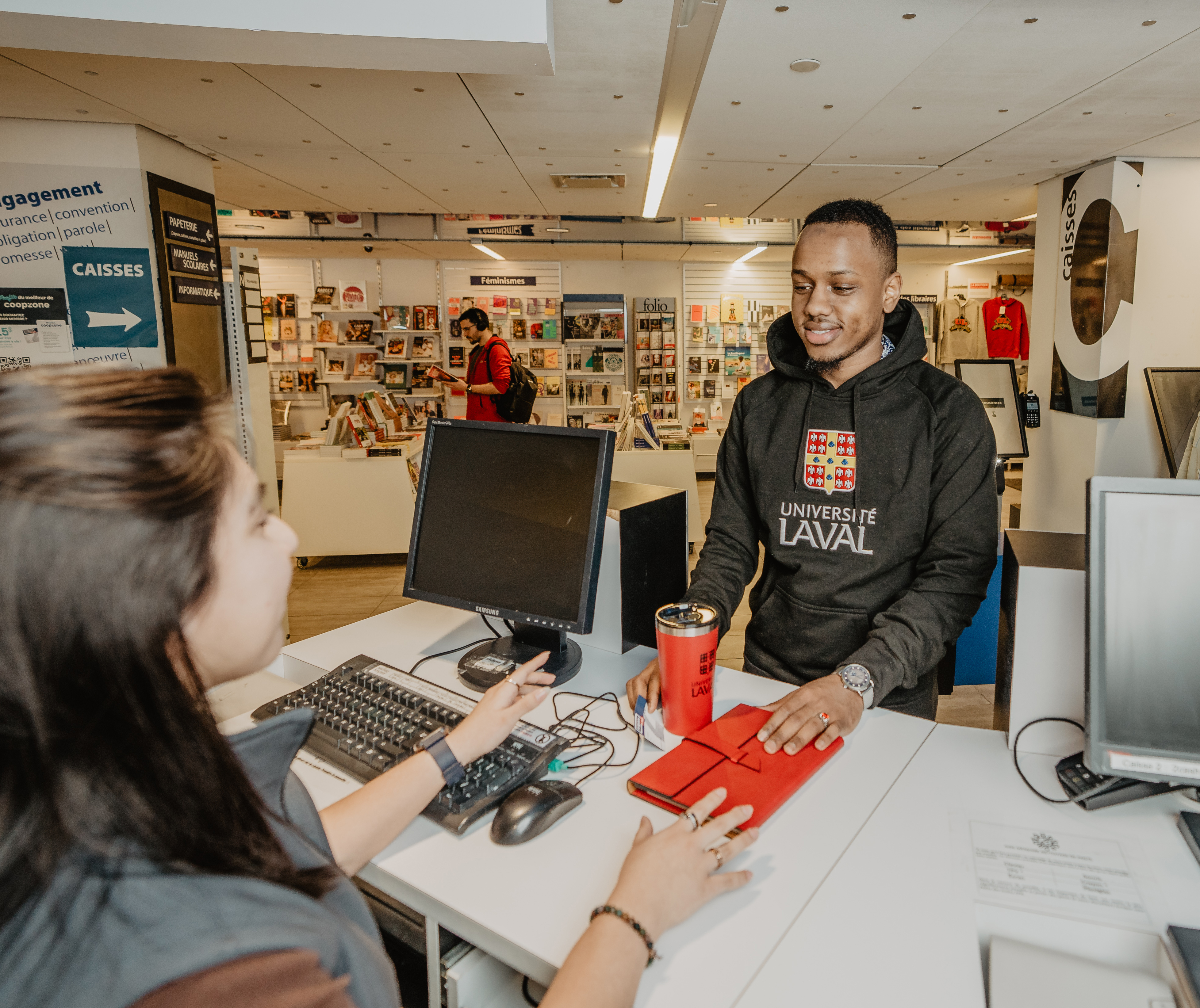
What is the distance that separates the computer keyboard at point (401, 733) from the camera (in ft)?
3.35

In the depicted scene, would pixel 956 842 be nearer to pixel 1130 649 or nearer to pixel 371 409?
pixel 1130 649

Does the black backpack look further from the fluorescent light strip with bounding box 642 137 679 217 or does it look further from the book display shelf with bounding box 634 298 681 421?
the book display shelf with bounding box 634 298 681 421

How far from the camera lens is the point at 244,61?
8.20 feet

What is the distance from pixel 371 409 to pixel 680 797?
16.8ft

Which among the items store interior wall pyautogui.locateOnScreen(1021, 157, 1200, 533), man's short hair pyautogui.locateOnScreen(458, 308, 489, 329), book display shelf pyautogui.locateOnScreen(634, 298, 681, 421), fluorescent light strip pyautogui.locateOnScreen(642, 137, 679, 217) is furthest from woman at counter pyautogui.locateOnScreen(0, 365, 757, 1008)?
book display shelf pyautogui.locateOnScreen(634, 298, 681, 421)

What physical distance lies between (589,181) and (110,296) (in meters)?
3.31

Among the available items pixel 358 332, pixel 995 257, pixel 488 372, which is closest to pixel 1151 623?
pixel 488 372

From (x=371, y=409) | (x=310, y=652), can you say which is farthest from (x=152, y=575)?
(x=371, y=409)

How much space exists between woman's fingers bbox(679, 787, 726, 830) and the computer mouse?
19 cm

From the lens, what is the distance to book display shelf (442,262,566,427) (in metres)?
9.09

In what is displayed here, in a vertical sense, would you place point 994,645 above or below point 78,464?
below

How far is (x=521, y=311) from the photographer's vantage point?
9.20 meters

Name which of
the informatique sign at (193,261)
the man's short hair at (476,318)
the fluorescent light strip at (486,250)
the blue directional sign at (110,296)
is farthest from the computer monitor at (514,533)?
the fluorescent light strip at (486,250)

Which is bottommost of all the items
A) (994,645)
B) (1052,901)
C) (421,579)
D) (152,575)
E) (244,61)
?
(994,645)
